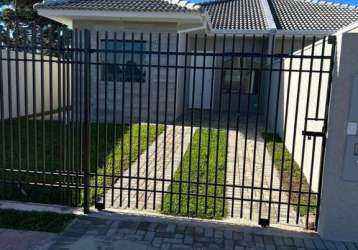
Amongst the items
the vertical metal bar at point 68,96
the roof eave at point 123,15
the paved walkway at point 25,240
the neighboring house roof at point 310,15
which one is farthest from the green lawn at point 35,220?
the neighboring house roof at point 310,15

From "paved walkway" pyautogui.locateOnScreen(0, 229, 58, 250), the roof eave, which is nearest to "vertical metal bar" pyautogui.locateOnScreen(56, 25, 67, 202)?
"paved walkway" pyautogui.locateOnScreen(0, 229, 58, 250)

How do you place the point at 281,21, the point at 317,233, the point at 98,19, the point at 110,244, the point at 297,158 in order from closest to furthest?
the point at 110,244, the point at 317,233, the point at 297,158, the point at 98,19, the point at 281,21

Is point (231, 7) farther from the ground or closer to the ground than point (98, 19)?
farther from the ground

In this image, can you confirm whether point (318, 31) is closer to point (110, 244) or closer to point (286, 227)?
point (286, 227)

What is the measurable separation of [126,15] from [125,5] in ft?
1.81

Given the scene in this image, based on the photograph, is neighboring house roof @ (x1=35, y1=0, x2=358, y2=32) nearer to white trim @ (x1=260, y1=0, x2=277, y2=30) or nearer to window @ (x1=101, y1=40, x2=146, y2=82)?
white trim @ (x1=260, y1=0, x2=277, y2=30)

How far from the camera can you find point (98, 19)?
1223 centimetres

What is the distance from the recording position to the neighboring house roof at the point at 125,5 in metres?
11.3

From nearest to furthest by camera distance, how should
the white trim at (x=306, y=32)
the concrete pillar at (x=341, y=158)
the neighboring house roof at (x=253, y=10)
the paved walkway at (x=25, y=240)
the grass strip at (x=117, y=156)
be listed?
the paved walkway at (x=25, y=240)
the concrete pillar at (x=341, y=158)
the grass strip at (x=117, y=156)
the neighboring house roof at (x=253, y=10)
the white trim at (x=306, y=32)

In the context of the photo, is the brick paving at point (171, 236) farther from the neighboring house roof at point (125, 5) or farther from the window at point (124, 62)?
the neighboring house roof at point (125, 5)

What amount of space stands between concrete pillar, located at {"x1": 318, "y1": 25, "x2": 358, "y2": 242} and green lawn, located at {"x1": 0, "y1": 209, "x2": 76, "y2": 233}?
304 centimetres

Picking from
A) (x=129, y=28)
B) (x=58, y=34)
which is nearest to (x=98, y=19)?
(x=129, y=28)

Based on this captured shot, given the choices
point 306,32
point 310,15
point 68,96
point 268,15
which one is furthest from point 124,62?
point 310,15

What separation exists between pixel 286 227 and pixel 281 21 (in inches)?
566
